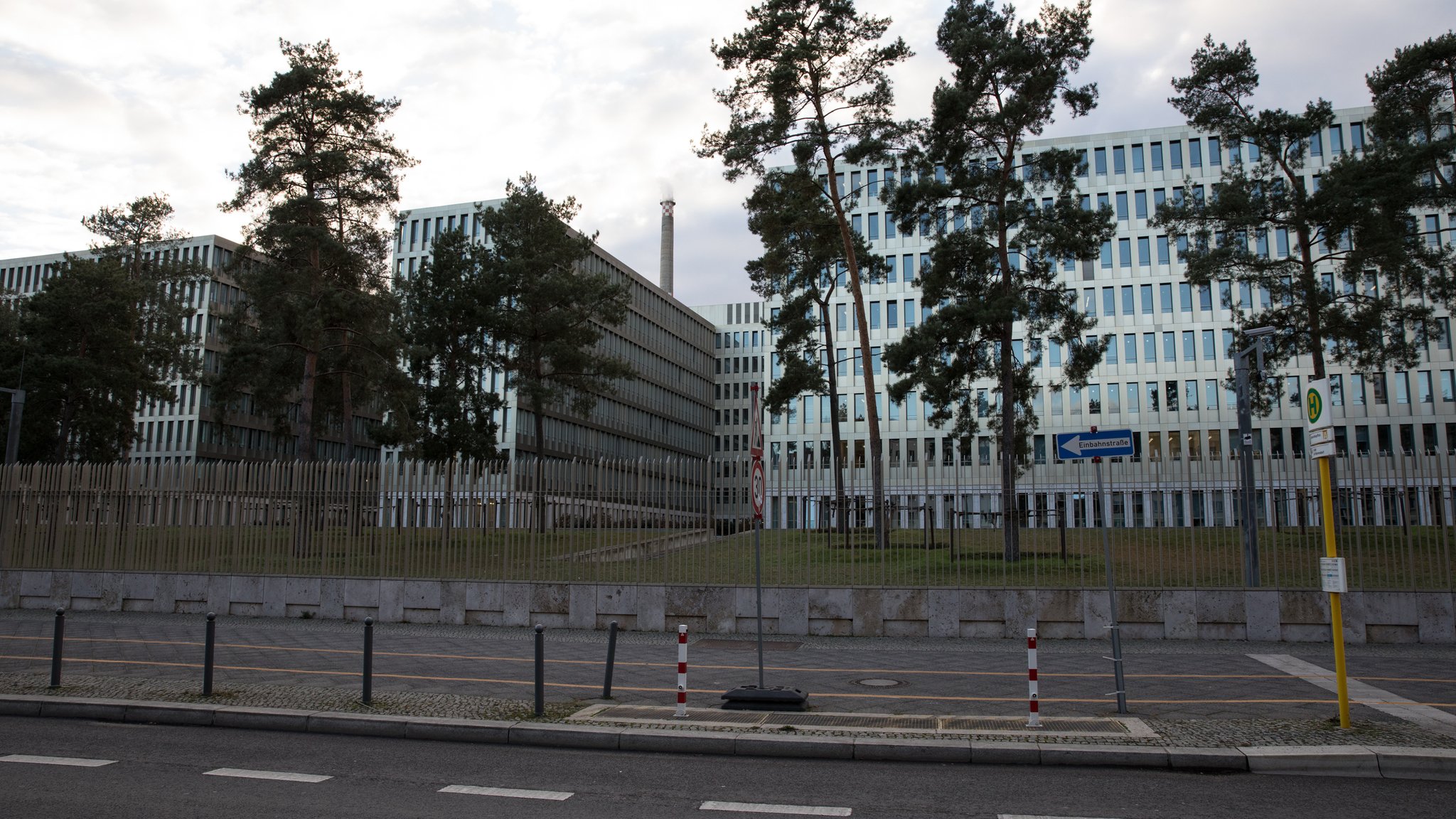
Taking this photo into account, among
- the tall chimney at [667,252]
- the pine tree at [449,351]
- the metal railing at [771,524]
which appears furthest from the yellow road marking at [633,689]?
the tall chimney at [667,252]

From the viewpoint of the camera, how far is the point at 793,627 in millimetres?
17234

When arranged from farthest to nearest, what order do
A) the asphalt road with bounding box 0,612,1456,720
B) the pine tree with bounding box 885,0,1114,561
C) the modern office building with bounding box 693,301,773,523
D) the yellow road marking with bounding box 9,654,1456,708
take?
the modern office building with bounding box 693,301,773,523
the pine tree with bounding box 885,0,1114,561
the asphalt road with bounding box 0,612,1456,720
the yellow road marking with bounding box 9,654,1456,708

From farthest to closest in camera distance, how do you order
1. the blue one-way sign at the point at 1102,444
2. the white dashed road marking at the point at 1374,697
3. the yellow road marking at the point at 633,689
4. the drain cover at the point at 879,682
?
the drain cover at the point at 879,682, the yellow road marking at the point at 633,689, the blue one-way sign at the point at 1102,444, the white dashed road marking at the point at 1374,697

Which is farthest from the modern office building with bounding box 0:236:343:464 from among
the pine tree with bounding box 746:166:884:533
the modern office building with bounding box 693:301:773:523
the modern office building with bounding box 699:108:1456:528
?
the pine tree with bounding box 746:166:884:533

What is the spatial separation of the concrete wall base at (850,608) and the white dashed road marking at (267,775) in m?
10.1

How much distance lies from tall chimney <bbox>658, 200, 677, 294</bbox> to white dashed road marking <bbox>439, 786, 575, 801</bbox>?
293 feet

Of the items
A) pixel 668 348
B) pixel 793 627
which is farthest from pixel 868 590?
pixel 668 348

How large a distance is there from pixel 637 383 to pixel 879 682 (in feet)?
238

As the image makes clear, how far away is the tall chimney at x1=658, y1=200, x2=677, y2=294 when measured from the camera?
9950 cm

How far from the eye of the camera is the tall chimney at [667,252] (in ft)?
326

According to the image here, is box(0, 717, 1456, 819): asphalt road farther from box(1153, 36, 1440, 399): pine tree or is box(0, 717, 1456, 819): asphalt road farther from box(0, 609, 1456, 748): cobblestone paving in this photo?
box(1153, 36, 1440, 399): pine tree

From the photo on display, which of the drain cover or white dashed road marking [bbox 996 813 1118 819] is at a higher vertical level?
the drain cover

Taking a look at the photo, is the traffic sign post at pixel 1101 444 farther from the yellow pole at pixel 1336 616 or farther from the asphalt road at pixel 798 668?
the asphalt road at pixel 798 668

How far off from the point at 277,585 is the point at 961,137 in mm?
19179
